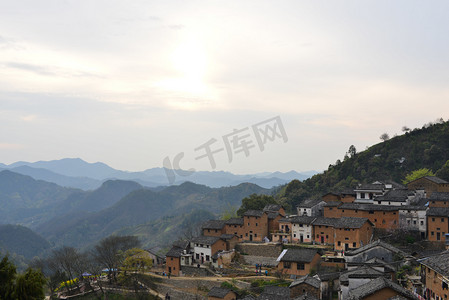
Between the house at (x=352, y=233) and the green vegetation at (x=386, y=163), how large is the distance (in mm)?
21386

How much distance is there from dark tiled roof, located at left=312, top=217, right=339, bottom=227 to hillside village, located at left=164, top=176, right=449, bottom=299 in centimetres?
9

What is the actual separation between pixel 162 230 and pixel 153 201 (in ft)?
182

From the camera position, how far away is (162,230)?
132000 millimetres

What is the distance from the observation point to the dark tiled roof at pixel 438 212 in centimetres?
3155

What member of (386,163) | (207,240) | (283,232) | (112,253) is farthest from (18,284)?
(386,163)

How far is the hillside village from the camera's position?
2673 cm

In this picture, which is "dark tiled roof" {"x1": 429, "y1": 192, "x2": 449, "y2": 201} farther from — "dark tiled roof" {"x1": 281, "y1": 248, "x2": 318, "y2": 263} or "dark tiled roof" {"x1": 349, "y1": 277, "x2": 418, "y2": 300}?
"dark tiled roof" {"x1": 349, "y1": 277, "x2": 418, "y2": 300}

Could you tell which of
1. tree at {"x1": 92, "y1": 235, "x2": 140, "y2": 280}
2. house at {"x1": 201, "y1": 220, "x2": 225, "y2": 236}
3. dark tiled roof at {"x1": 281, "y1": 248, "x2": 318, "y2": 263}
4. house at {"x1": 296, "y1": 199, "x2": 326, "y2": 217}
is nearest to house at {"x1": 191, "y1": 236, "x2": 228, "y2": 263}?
house at {"x1": 201, "y1": 220, "x2": 225, "y2": 236}

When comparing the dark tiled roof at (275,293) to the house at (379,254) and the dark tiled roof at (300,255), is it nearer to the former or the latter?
the dark tiled roof at (300,255)

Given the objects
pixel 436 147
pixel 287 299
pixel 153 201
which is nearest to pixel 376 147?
pixel 436 147

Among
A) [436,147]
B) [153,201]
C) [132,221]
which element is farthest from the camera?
[153,201]

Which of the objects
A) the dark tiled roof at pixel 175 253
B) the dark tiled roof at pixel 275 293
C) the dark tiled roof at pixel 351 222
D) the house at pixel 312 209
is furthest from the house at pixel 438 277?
the dark tiled roof at pixel 175 253

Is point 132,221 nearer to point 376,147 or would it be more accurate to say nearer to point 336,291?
point 376,147

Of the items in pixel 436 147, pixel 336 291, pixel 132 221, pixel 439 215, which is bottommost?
pixel 132 221
